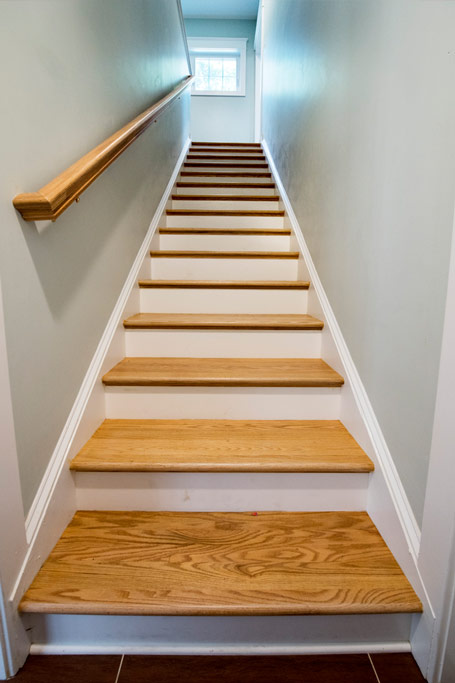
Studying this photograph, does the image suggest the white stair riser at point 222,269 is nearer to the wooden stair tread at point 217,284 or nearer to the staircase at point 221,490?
the wooden stair tread at point 217,284

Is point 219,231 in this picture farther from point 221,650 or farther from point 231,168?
point 221,650

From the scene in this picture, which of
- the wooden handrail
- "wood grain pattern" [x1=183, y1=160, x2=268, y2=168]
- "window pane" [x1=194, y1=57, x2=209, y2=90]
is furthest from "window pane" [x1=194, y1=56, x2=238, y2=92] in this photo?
the wooden handrail

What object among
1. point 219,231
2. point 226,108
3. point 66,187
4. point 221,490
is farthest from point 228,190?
point 226,108

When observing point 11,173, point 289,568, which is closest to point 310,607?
point 289,568

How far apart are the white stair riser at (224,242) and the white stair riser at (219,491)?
152cm

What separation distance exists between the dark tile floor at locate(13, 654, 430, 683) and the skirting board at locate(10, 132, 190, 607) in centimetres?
17

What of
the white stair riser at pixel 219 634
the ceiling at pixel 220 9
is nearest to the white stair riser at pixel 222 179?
the white stair riser at pixel 219 634

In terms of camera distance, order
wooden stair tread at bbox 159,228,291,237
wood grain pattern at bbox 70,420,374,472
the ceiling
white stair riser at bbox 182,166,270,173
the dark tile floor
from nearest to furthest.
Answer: the dark tile floor, wood grain pattern at bbox 70,420,374,472, wooden stair tread at bbox 159,228,291,237, white stair riser at bbox 182,166,270,173, the ceiling

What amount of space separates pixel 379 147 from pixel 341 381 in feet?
2.38

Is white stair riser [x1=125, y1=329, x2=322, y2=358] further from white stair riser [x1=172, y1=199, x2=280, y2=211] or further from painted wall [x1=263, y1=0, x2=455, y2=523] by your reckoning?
white stair riser [x1=172, y1=199, x2=280, y2=211]

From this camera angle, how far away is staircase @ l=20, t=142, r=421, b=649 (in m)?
0.90

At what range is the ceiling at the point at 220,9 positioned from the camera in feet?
16.9

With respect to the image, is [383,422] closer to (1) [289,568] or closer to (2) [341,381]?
(2) [341,381]

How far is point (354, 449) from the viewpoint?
1207 mm
